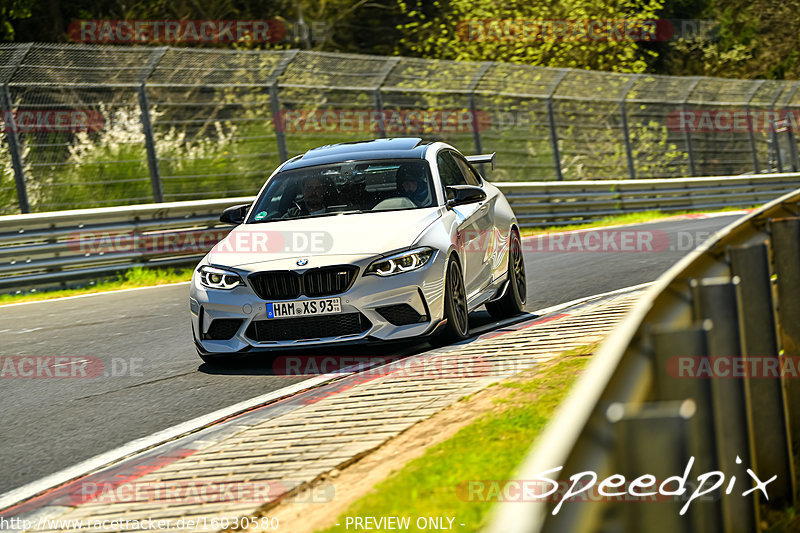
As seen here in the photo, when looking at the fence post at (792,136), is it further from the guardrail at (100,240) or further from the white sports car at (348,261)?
the white sports car at (348,261)

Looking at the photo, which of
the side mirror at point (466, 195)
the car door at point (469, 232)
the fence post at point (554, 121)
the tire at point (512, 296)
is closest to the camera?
the car door at point (469, 232)

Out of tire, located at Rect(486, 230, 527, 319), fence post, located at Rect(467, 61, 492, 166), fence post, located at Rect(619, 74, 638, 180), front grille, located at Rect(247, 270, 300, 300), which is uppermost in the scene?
front grille, located at Rect(247, 270, 300, 300)

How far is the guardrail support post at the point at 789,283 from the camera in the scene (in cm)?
526

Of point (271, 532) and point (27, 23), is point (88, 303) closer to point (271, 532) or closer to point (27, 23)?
point (271, 532)

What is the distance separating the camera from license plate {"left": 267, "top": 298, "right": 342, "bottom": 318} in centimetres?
806

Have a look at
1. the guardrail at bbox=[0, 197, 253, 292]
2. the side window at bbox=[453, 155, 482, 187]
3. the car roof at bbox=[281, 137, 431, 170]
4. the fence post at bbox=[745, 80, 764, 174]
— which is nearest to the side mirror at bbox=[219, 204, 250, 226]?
the car roof at bbox=[281, 137, 431, 170]

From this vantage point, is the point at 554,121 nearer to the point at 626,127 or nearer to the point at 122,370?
the point at 626,127

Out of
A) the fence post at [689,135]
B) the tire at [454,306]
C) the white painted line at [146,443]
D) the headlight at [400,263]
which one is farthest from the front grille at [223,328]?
the fence post at [689,135]

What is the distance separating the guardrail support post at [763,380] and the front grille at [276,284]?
3993 millimetres

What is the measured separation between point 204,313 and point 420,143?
2724mm

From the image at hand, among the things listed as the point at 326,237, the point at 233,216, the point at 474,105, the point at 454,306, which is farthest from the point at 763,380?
the point at 474,105

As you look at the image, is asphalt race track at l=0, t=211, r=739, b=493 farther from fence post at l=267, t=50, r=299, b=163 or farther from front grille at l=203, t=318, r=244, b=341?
fence post at l=267, t=50, r=299, b=163

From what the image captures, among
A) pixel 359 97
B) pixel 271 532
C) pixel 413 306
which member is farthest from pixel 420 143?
pixel 359 97

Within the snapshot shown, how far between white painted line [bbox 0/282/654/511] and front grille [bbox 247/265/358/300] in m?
0.56
